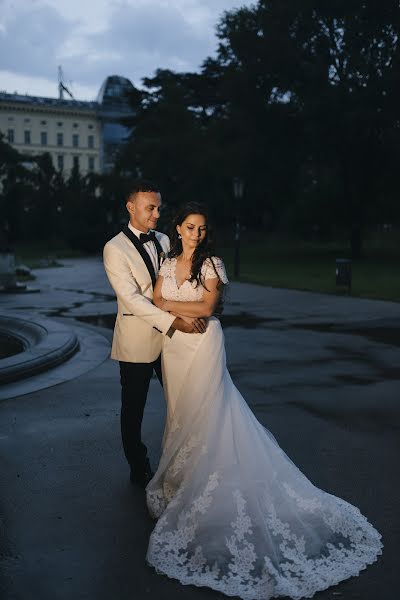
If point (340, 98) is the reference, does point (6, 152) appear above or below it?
below

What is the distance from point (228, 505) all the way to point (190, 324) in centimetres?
105

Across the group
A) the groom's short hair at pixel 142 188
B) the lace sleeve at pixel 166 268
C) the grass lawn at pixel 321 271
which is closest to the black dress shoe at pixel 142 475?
the lace sleeve at pixel 166 268

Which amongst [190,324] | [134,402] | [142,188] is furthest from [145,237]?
[134,402]

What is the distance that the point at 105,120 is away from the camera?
113 metres

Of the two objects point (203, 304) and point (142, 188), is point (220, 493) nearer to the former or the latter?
point (203, 304)

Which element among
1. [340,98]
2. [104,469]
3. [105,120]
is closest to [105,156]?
[105,120]

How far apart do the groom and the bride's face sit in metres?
0.40

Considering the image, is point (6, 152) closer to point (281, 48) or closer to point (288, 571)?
point (281, 48)

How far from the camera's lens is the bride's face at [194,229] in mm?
4035

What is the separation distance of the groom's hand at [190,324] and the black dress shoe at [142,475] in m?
1.19

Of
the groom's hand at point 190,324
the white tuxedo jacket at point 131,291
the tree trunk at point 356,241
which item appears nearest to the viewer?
the groom's hand at point 190,324

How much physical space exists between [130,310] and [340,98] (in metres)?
34.4

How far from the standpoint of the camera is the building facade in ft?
346

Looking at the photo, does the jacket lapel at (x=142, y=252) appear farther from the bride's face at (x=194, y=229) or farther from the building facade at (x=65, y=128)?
the building facade at (x=65, y=128)
